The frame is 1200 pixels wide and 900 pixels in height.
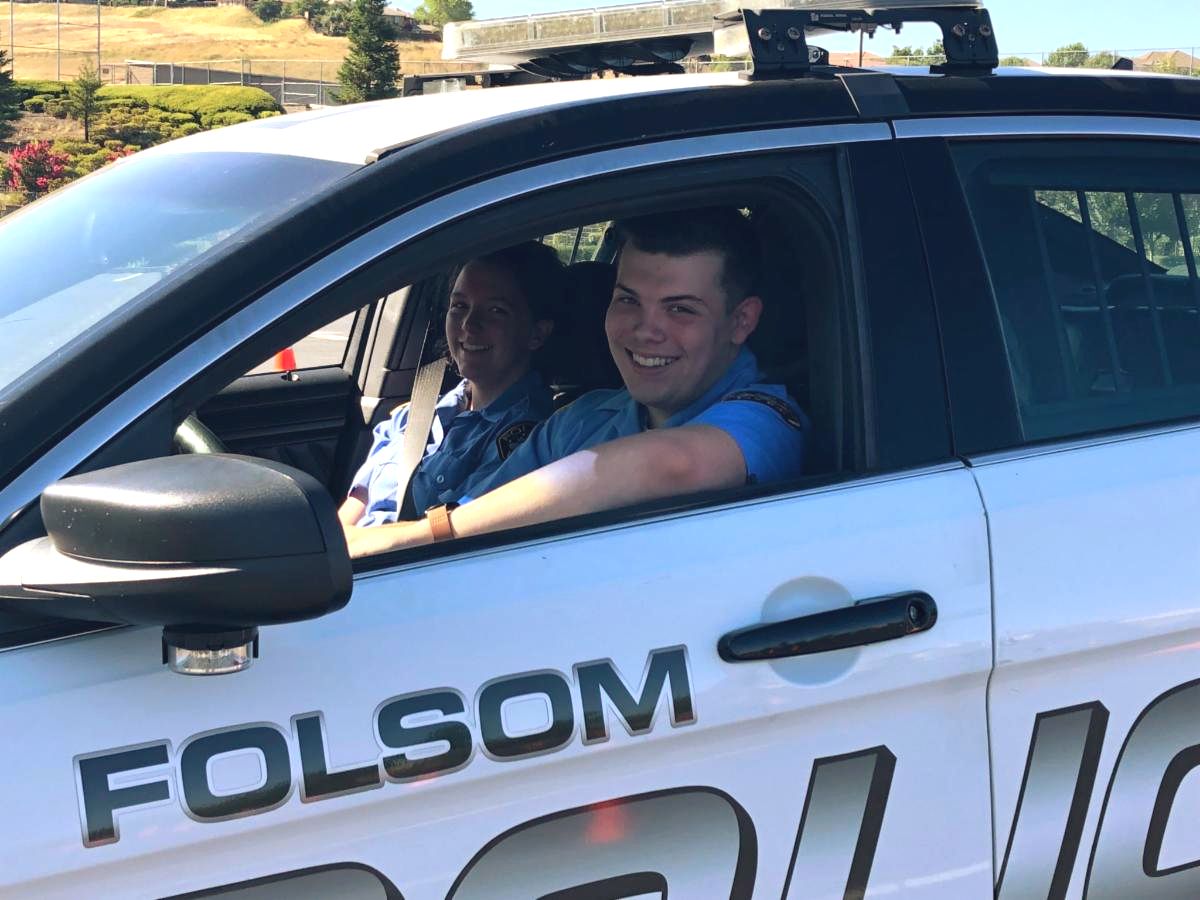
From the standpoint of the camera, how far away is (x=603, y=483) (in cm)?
194

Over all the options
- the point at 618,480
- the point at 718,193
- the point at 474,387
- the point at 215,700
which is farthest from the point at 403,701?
the point at 474,387

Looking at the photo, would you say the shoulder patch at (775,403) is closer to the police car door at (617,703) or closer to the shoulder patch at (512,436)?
the police car door at (617,703)

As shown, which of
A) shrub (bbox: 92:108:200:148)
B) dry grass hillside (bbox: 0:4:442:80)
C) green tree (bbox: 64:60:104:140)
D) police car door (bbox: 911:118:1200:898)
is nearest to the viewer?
police car door (bbox: 911:118:1200:898)

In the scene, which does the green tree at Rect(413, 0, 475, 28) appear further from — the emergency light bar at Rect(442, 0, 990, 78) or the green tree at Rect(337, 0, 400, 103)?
the emergency light bar at Rect(442, 0, 990, 78)

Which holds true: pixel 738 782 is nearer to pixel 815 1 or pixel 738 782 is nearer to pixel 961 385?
pixel 961 385

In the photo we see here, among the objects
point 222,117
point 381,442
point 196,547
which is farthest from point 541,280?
point 222,117

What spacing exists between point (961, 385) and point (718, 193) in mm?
422

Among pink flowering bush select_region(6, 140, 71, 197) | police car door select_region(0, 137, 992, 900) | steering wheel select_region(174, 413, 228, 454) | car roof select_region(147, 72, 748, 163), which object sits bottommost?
police car door select_region(0, 137, 992, 900)

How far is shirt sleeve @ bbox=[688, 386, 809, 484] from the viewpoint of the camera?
2.04 meters

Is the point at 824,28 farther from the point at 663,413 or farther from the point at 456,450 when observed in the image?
the point at 456,450

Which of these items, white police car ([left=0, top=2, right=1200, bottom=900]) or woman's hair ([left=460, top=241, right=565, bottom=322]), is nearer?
white police car ([left=0, top=2, right=1200, bottom=900])

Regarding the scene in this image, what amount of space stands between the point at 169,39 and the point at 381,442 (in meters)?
116

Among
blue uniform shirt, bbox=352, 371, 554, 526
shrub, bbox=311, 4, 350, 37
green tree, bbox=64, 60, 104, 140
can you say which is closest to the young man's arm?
blue uniform shirt, bbox=352, 371, 554, 526

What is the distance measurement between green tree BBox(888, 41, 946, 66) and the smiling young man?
42 centimetres
